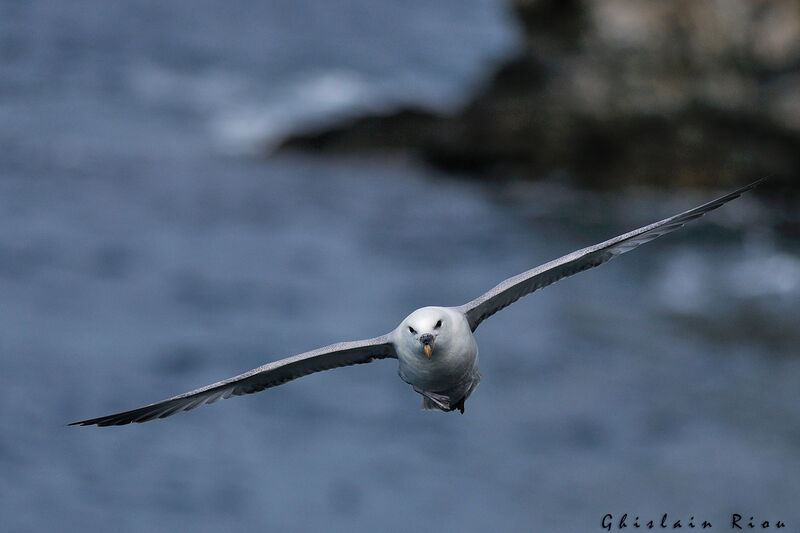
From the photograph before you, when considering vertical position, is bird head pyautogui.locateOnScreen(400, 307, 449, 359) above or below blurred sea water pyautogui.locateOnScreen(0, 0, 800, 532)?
below

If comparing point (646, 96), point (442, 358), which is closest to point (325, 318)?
point (646, 96)

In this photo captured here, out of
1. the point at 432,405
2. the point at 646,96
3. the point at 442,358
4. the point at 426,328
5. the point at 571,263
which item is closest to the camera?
the point at 426,328

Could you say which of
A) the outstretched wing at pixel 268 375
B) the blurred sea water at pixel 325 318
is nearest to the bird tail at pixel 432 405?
the outstretched wing at pixel 268 375

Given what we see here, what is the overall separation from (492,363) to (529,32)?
891cm

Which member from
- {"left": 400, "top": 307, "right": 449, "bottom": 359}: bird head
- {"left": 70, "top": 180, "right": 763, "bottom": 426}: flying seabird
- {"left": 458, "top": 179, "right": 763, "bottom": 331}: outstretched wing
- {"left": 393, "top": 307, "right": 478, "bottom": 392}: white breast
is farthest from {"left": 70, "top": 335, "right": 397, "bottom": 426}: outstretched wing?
{"left": 458, "top": 179, "right": 763, "bottom": 331}: outstretched wing

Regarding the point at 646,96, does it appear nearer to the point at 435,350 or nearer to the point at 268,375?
the point at 268,375

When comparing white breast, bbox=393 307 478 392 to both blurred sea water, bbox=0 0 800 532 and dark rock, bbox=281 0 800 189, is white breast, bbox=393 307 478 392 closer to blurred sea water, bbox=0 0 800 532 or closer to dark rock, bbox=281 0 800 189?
blurred sea water, bbox=0 0 800 532

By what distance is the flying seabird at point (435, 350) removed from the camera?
8.23 metres

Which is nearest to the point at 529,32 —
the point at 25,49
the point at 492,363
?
the point at 492,363

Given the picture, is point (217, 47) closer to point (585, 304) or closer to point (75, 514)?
point (585, 304)

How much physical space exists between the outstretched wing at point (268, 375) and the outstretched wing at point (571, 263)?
0.75 metres

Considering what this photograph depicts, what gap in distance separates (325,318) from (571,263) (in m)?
20.5

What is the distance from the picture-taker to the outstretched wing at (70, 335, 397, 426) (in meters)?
8.80

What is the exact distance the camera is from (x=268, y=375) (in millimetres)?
9227
